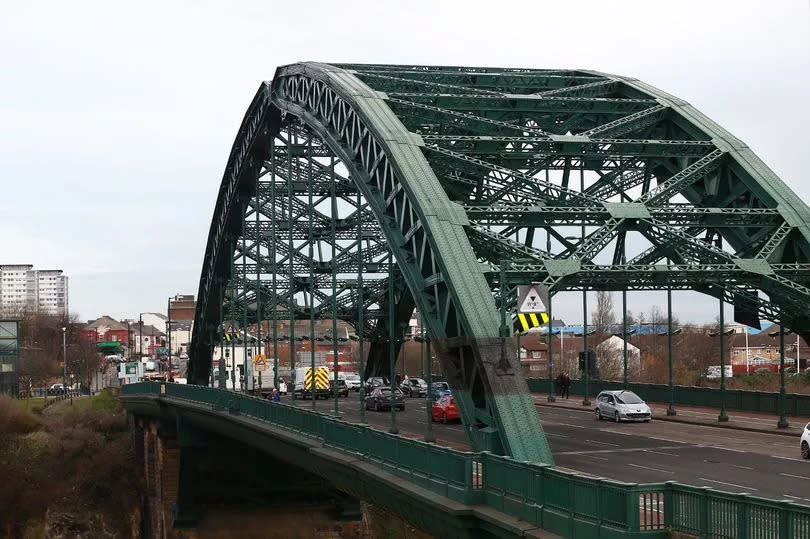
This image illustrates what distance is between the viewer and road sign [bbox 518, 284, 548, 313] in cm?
2769

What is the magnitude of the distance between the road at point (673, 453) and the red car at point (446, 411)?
3.15 ft

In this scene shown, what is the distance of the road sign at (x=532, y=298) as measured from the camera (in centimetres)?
2769

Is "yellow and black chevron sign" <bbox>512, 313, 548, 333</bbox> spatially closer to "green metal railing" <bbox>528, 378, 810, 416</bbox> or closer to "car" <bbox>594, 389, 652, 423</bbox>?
"car" <bbox>594, 389, 652, 423</bbox>

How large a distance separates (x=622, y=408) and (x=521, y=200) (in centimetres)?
1763

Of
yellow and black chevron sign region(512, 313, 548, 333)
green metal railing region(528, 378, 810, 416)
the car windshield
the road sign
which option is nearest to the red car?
the car windshield

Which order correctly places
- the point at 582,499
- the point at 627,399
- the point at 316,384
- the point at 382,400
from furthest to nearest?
the point at 316,384
the point at 382,400
the point at 627,399
the point at 582,499

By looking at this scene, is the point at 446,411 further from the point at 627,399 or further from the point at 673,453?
the point at 673,453

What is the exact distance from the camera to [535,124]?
40688mm

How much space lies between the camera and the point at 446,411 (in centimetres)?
4806

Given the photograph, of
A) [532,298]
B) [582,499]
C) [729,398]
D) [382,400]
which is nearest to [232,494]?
[382,400]

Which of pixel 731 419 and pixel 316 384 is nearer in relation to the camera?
pixel 731 419

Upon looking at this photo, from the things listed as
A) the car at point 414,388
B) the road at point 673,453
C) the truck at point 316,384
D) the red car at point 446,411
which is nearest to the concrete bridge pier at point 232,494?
the truck at point 316,384

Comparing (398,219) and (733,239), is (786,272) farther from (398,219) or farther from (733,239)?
(398,219)

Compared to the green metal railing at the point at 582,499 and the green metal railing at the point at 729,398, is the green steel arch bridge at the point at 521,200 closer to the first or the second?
the green metal railing at the point at 582,499
